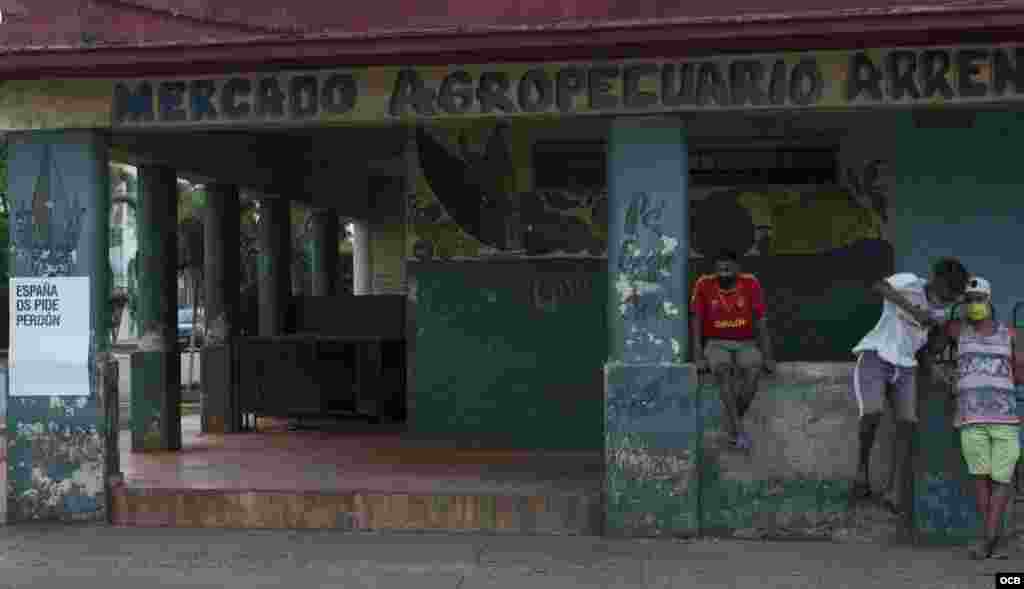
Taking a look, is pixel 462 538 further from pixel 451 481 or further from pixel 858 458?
pixel 858 458

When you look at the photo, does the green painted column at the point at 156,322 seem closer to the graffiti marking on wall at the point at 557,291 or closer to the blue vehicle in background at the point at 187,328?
the graffiti marking on wall at the point at 557,291

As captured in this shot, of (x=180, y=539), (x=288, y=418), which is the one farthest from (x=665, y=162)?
(x=288, y=418)

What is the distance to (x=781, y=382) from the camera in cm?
949

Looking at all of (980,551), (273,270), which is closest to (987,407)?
(980,551)

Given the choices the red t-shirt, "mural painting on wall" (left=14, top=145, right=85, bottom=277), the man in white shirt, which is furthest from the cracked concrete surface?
"mural painting on wall" (left=14, top=145, right=85, bottom=277)

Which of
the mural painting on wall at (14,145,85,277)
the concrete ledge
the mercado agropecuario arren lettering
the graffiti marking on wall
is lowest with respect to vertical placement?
the concrete ledge

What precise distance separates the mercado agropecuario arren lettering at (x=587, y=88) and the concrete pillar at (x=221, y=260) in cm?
459

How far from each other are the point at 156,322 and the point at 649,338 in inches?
241

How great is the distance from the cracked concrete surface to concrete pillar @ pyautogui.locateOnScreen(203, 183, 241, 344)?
5238 millimetres

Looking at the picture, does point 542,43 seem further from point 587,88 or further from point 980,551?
point 980,551

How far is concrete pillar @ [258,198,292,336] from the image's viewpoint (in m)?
A: 16.0

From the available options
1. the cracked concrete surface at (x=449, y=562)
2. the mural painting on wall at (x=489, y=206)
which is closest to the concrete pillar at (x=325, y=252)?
the mural painting on wall at (x=489, y=206)

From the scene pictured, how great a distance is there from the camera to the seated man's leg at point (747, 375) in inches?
371

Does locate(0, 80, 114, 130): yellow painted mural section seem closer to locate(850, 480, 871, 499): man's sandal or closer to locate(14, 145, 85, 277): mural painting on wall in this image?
locate(14, 145, 85, 277): mural painting on wall
